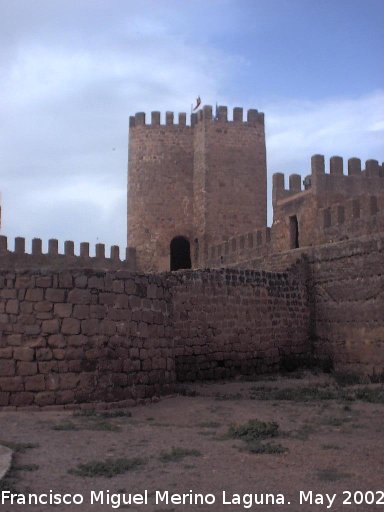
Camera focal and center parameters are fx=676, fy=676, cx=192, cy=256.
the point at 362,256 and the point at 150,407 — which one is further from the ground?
the point at 362,256

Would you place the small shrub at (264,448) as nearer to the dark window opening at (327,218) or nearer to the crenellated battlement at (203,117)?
the dark window opening at (327,218)

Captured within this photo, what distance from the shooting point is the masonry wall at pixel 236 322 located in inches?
466

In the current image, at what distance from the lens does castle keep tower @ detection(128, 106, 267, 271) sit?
87.9ft

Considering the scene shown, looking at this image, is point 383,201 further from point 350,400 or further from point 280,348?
point 350,400

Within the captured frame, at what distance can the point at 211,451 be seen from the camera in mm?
5930

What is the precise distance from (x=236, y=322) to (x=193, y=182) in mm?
15373

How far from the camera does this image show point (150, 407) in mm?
8344

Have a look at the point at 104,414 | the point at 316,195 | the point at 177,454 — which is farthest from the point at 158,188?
the point at 177,454

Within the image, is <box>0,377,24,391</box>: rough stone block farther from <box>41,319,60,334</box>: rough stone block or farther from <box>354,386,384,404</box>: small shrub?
<box>354,386,384,404</box>: small shrub

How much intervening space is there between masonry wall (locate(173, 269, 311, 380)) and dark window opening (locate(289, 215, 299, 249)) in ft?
12.7

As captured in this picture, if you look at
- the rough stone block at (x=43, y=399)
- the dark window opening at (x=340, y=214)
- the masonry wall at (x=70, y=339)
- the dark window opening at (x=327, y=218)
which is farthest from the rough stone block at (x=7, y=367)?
the dark window opening at (x=327, y=218)

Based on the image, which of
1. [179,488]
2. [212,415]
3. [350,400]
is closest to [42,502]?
[179,488]

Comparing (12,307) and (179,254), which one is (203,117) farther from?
(12,307)

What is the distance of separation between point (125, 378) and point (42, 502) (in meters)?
4.02
